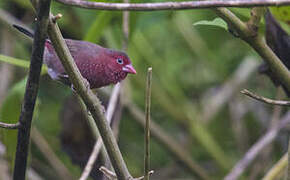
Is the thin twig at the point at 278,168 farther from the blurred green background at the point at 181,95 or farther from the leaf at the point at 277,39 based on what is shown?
the blurred green background at the point at 181,95

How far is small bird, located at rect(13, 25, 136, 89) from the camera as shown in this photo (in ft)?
5.67

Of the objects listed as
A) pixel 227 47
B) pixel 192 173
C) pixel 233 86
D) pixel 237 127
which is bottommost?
pixel 192 173

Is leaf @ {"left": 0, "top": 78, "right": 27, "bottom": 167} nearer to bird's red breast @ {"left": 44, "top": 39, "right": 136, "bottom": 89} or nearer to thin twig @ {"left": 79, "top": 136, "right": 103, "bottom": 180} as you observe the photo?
bird's red breast @ {"left": 44, "top": 39, "right": 136, "bottom": 89}

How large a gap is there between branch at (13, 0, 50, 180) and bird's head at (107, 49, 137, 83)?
2.25 feet

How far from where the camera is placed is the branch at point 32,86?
3.08ft

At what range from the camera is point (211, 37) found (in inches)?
115

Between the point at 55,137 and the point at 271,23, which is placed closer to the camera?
the point at 271,23

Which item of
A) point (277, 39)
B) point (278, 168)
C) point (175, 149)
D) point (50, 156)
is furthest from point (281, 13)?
point (50, 156)

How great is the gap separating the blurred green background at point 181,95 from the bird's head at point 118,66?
2.32ft

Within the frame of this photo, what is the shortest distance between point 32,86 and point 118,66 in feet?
2.56

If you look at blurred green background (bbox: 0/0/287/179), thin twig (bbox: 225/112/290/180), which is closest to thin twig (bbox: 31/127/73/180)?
blurred green background (bbox: 0/0/287/179)

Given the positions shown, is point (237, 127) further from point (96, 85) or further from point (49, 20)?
point (49, 20)

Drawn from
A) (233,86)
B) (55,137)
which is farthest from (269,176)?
(55,137)

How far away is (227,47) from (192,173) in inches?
33.4
